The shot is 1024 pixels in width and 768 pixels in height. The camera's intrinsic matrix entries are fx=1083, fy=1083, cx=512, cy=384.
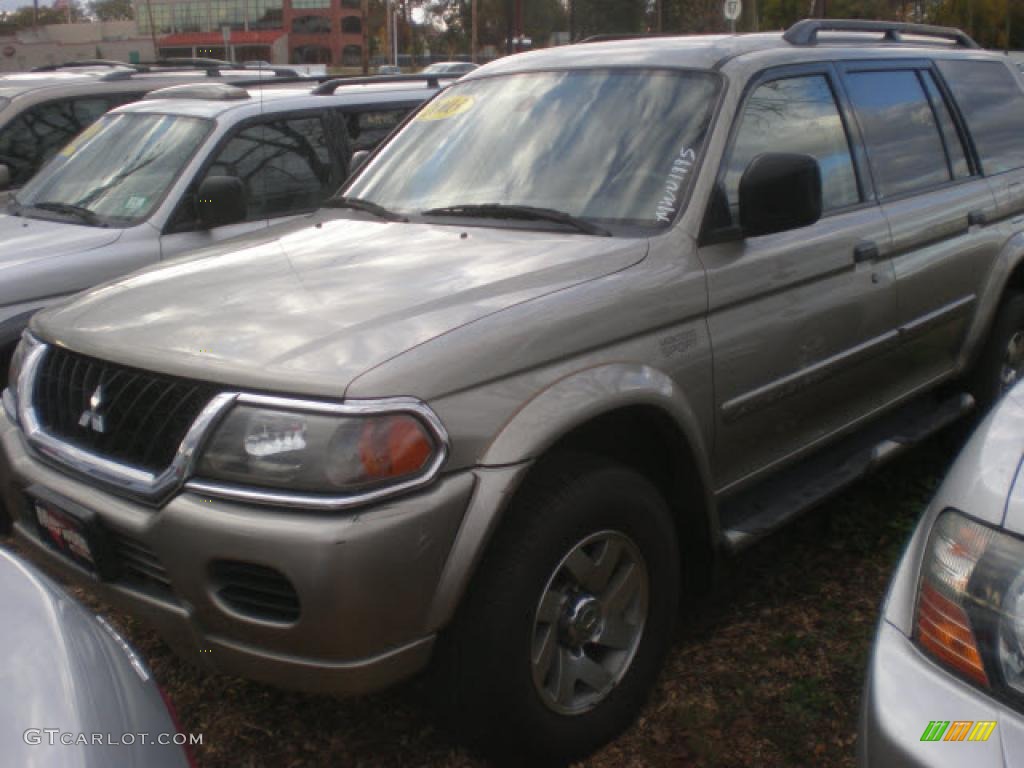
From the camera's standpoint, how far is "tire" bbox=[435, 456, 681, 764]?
252cm

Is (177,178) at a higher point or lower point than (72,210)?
higher

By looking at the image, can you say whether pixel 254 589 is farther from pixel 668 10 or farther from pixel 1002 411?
pixel 668 10

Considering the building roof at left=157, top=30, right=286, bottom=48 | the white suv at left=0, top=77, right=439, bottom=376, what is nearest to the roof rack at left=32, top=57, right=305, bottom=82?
the white suv at left=0, top=77, right=439, bottom=376

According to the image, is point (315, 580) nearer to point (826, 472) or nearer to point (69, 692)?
point (69, 692)

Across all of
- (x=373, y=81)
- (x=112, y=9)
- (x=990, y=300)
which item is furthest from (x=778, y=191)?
(x=112, y=9)

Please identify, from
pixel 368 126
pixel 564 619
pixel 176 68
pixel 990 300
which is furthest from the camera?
pixel 176 68

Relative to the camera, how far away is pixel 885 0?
45719mm

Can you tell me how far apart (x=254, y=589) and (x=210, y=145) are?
3.52 m

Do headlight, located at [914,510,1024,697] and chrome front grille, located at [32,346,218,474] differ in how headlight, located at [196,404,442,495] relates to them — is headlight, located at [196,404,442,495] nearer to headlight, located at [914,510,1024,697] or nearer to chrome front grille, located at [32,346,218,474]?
chrome front grille, located at [32,346,218,474]

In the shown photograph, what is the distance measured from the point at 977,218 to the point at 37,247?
13.2 feet

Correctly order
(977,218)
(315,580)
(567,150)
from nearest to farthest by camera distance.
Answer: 1. (315,580)
2. (567,150)
3. (977,218)

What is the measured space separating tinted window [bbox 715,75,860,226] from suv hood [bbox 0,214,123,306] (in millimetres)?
2881

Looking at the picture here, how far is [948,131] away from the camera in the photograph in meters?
4.50

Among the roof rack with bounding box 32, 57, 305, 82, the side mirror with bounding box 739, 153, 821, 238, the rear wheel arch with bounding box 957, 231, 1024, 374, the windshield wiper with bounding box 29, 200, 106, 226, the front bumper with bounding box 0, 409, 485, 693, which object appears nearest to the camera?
the front bumper with bounding box 0, 409, 485, 693
